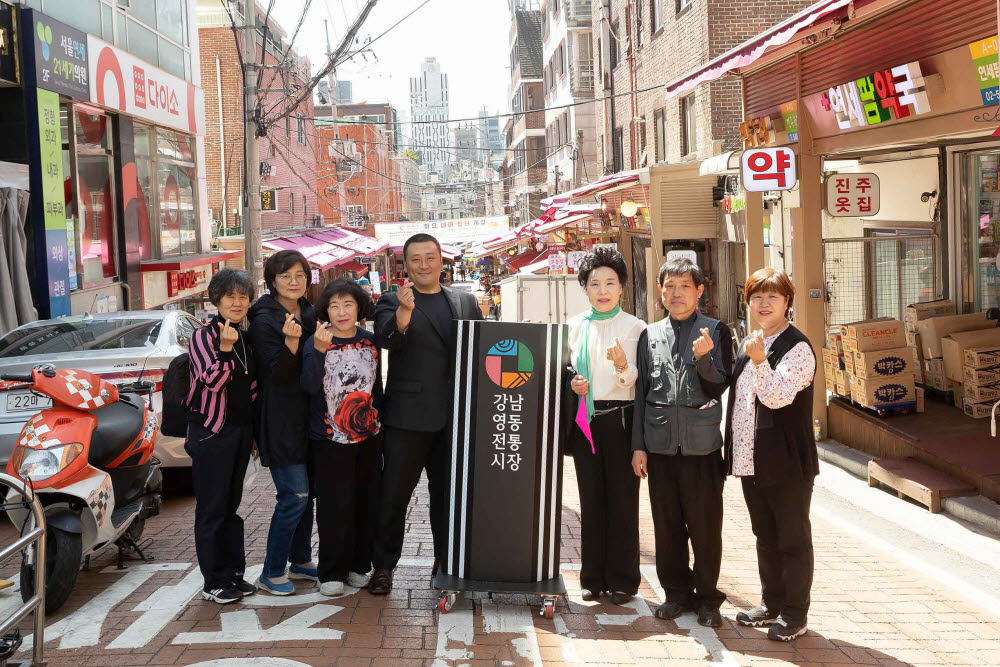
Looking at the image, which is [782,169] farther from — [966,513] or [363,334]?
[363,334]

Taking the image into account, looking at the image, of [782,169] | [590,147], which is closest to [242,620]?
[782,169]

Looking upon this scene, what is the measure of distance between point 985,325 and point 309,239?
24.0 metres

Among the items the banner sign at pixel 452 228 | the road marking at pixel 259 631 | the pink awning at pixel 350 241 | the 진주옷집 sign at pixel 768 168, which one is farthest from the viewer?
the banner sign at pixel 452 228

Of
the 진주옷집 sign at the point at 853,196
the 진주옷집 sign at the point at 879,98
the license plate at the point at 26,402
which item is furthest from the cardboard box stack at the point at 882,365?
the license plate at the point at 26,402

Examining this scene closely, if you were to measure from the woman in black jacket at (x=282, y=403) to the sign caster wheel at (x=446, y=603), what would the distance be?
863mm

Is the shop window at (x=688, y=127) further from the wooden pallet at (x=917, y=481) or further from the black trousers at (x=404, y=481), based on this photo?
the black trousers at (x=404, y=481)

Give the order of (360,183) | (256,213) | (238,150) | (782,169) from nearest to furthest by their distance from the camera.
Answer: (782,169)
(256,213)
(238,150)
(360,183)

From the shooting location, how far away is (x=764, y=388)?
15.4 ft

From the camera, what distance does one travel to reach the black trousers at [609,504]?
5.23m

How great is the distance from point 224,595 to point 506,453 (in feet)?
5.57

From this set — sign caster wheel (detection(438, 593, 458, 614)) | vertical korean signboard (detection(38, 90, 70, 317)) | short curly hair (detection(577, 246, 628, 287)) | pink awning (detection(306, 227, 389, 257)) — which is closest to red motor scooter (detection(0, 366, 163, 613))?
sign caster wheel (detection(438, 593, 458, 614))

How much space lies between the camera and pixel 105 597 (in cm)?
564

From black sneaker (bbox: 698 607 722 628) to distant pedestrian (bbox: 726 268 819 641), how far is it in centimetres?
26

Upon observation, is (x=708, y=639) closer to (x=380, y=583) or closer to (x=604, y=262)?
(x=380, y=583)
